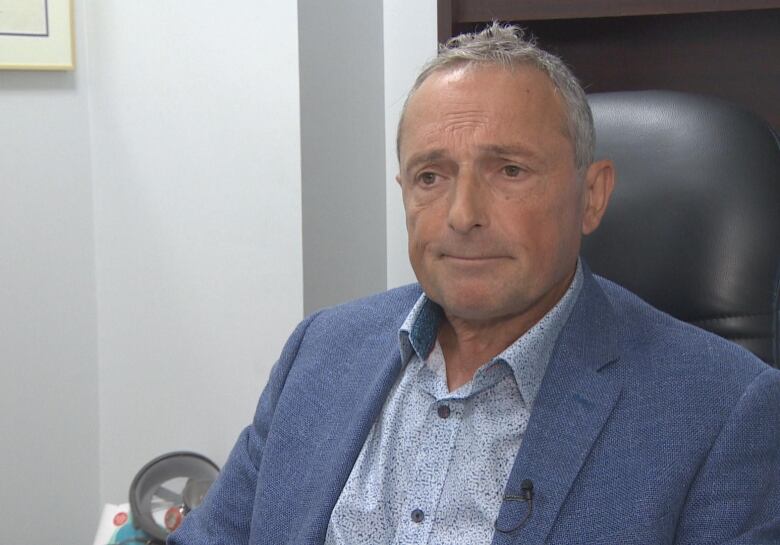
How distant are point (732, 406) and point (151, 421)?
1.65 metres

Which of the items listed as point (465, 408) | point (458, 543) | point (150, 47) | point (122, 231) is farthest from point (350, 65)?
point (458, 543)

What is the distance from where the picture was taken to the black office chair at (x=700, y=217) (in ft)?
4.78

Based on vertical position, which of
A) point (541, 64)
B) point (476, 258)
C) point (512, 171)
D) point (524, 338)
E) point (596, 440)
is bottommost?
point (596, 440)

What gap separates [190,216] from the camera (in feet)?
7.77

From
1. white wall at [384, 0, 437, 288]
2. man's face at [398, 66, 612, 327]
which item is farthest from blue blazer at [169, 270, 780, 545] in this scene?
white wall at [384, 0, 437, 288]

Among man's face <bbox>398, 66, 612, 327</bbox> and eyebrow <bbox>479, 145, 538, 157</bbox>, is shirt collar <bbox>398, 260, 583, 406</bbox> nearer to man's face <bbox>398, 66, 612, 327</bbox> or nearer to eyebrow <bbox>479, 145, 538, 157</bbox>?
man's face <bbox>398, 66, 612, 327</bbox>

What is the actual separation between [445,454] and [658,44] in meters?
1.23

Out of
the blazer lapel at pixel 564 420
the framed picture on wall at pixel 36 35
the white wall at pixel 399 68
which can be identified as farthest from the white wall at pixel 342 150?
the blazer lapel at pixel 564 420

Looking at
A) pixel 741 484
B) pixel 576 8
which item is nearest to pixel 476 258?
pixel 741 484

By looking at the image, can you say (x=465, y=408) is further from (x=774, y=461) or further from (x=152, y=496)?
(x=152, y=496)

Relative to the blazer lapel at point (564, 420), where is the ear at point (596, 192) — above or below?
above

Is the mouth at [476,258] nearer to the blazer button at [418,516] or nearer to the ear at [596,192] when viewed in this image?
the ear at [596,192]

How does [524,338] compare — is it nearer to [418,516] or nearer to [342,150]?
[418,516]

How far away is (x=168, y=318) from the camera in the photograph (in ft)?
8.08
